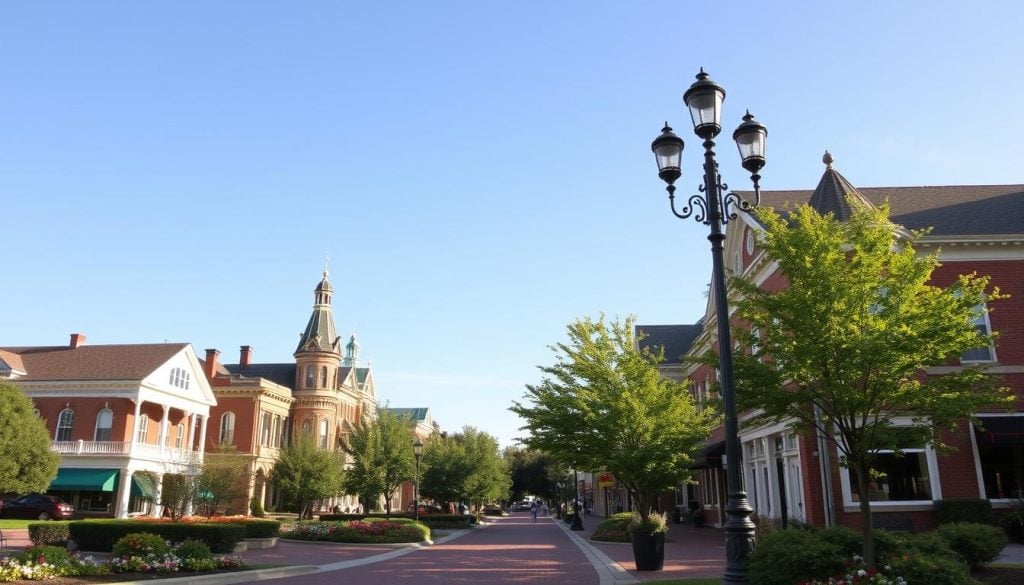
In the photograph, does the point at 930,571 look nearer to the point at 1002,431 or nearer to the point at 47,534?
the point at 1002,431

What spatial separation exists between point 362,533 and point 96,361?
28.4 m

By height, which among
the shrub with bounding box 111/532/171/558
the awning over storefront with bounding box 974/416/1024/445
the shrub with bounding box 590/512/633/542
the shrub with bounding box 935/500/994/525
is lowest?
the shrub with bounding box 590/512/633/542

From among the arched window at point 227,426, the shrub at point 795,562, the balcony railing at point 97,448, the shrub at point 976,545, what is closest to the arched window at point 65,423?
the balcony railing at point 97,448

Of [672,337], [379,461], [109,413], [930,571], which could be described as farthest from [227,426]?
[930,571]

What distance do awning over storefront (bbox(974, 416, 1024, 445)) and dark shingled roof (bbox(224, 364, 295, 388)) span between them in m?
54.0

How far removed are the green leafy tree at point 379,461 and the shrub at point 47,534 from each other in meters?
23.9

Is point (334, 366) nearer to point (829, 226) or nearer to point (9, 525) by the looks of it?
point (9, 525)

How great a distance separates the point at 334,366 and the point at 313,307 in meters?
6.08

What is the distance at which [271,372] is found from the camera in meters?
65.2

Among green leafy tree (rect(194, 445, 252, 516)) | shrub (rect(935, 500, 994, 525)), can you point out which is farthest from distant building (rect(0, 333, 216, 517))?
shrub (rect(935, 500, 994, 525))

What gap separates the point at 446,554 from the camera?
22859mm

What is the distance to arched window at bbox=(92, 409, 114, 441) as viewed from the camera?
1710 inches

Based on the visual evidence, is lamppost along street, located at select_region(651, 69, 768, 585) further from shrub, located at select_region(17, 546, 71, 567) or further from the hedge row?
the hedge row

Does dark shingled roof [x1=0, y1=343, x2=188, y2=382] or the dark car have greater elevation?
dark shingled roof [x1=0, y1=343, x2=188, y2=382]
